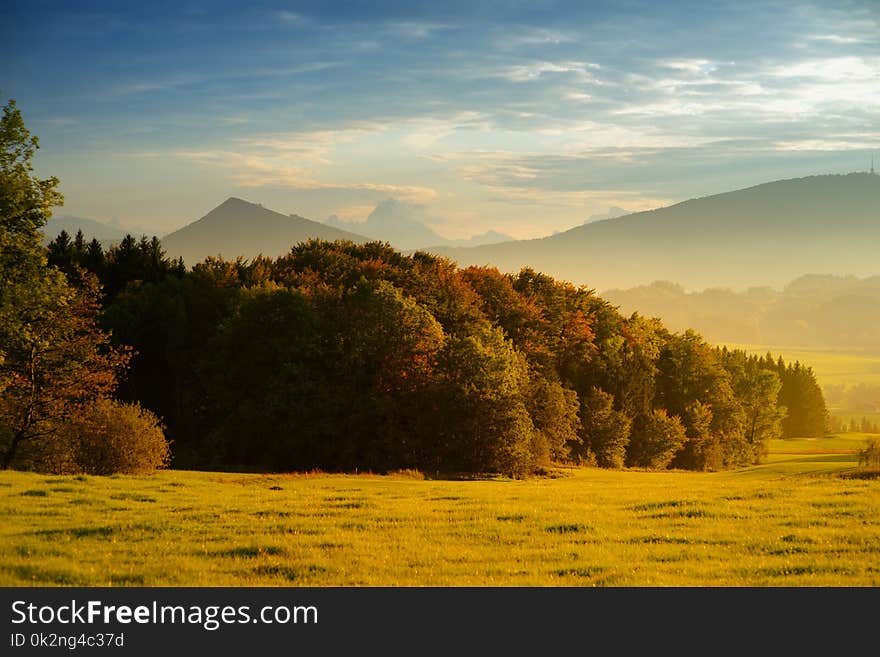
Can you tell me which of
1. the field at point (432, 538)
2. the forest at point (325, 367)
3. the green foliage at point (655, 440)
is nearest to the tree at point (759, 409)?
the forest at point (325, 367)

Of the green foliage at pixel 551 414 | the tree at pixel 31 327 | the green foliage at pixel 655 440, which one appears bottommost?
the green foliage at pixel 655 440

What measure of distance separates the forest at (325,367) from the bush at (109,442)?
0.11 metres

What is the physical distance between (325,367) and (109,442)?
25174 millimetres

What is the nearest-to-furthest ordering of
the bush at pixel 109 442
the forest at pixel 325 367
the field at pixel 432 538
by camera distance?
the field at pixel 432 538, the bush at pixel 109 442, the forest at pixel 325 367

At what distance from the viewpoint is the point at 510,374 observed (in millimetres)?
66062

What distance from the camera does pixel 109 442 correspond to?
142 feet

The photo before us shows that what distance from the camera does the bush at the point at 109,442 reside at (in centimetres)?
4303

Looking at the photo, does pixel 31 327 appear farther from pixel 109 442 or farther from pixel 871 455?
pixel 871 455

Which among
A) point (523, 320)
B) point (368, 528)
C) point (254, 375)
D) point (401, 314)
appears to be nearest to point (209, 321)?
point (254, 375)

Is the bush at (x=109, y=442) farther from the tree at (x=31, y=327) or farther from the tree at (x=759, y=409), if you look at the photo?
the tree at (x=759, y=409)

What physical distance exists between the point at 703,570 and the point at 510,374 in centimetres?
4927

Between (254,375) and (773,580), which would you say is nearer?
(773,580)

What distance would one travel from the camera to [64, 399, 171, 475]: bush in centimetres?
4303
